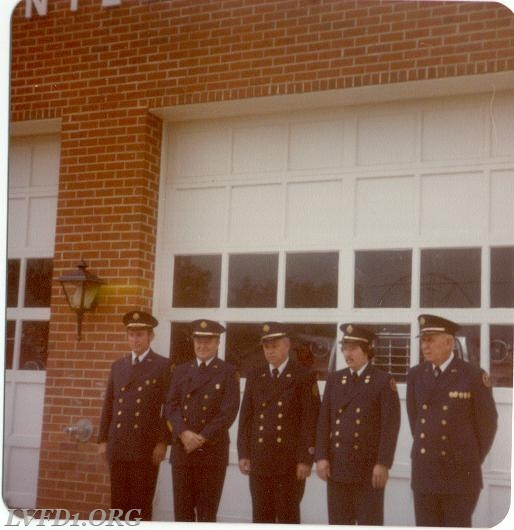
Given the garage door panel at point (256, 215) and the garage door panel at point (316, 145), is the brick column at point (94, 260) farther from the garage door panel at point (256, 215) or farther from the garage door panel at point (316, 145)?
the garage door panel at point (316, 145)

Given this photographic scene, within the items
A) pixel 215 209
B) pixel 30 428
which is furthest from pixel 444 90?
pixel 30 428

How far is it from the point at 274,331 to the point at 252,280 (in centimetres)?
34

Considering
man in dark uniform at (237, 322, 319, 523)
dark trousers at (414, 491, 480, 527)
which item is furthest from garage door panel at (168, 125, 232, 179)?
dark trousers at (414, 491, 480, 527)

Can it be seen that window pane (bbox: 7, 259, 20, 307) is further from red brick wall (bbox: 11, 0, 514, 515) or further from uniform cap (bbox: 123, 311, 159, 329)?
uniform cap (bbox: 123, 311, 159, 329)

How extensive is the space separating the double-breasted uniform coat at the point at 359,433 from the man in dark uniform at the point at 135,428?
0.84 metres

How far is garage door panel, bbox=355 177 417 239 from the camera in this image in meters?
3.80

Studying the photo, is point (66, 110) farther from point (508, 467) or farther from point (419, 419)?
point (508, 467)

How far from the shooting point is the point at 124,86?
14.0ft

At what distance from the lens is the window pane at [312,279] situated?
3.87 m

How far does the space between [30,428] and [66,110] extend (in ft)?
5.71

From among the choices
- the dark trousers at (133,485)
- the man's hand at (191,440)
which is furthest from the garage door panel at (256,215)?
the dark trousers at (133,485)

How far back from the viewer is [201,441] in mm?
3693

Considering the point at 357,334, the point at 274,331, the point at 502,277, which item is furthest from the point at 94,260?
the point at 502,277
